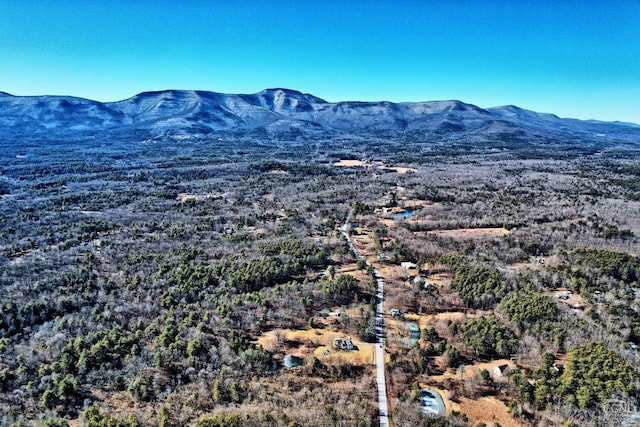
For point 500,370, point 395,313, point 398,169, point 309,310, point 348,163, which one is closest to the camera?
point 500,370

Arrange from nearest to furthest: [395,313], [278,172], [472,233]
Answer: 1. [395,313]
2. [472,233]
3. [278,172]

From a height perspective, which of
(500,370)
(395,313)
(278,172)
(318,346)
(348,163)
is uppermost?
(348,163)

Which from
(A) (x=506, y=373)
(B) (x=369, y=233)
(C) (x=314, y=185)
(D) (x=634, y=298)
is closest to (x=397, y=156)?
(C) (x=314, y=185)

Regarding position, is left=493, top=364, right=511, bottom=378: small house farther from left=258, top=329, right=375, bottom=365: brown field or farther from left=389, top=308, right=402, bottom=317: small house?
left=389, top=308, right=402, bottom=317: small house

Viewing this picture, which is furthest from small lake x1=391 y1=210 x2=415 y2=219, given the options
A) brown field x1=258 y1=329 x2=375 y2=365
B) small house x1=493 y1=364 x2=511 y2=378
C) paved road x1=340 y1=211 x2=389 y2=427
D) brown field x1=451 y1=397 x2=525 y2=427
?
brown field x1=451 y1=397 x2=525 y2=427

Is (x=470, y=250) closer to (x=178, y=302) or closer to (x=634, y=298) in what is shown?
(x=634, y=298)

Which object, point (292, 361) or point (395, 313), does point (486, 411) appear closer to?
point (395, 313)

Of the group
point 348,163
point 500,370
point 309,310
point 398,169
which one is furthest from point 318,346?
point 348,163

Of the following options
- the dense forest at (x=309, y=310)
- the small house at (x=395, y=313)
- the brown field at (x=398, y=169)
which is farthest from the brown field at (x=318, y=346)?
the brown field at (x=398, y=169)
